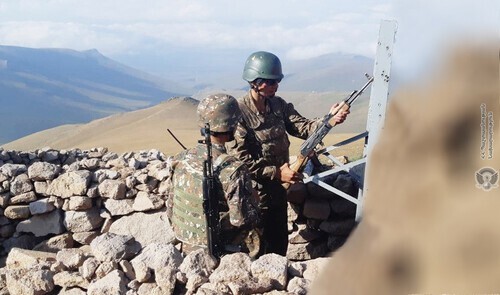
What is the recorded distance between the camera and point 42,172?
824cm

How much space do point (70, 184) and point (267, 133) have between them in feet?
11.1

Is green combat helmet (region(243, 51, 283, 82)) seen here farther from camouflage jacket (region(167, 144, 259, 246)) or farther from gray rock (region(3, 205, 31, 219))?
gray rock (region(3, 205, 31, 219))

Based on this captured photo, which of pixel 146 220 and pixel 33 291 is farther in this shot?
pixel 146 220

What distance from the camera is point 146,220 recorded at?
763 centimetres

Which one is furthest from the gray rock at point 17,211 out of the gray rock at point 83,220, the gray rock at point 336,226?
the gray rock at point 336,226

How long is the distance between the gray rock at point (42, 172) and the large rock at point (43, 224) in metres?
0.52

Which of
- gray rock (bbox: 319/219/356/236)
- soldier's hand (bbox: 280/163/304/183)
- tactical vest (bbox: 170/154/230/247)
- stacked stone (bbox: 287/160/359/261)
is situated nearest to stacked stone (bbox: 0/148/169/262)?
stacked stone (bbox: 287/160/359/261)

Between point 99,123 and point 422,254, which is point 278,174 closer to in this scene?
point 422,254

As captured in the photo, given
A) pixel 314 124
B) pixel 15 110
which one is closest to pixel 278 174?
pixel 314 124

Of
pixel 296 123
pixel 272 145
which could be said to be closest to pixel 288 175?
pixel 272 145

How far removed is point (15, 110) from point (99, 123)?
108015 mm

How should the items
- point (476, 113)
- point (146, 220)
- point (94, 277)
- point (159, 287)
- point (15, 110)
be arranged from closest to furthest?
point (476, 113), point (159, 287), point (94, 277), point (146, 220), point (15, 110)

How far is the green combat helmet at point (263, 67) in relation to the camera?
586 centimetres

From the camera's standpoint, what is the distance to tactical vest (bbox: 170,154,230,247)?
14.6 feet
